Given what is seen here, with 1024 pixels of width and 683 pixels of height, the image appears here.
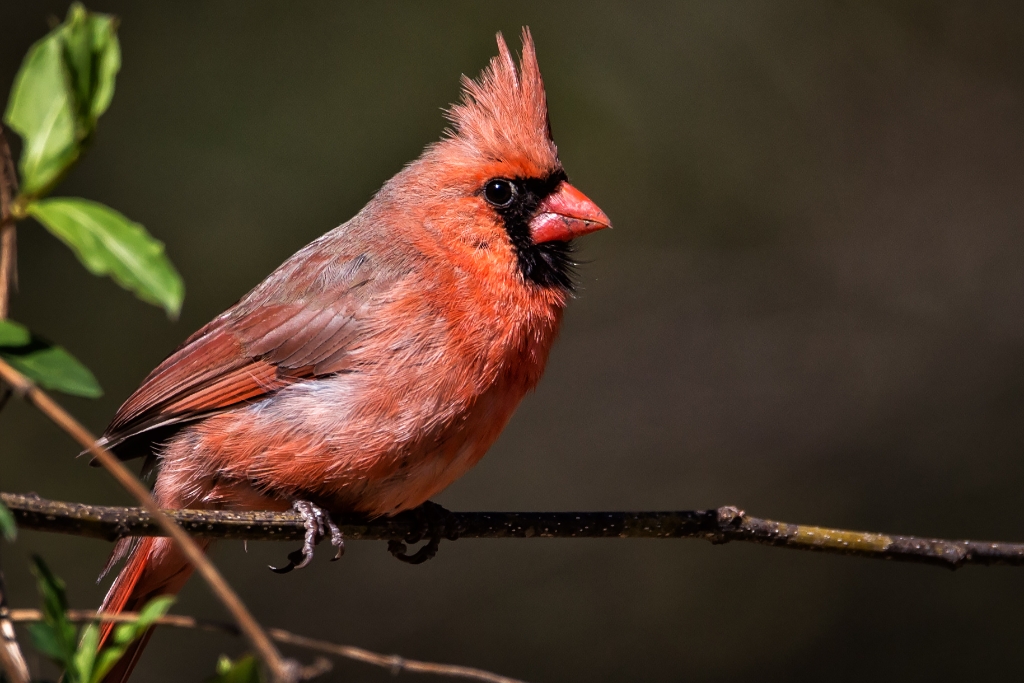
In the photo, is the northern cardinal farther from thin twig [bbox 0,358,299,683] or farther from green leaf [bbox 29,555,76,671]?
thin twig [bbox 0,358,299,683]

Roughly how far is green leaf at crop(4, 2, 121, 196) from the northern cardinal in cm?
143

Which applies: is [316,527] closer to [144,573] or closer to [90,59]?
[144,573]

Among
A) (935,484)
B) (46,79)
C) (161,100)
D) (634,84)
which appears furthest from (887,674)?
(46,79)

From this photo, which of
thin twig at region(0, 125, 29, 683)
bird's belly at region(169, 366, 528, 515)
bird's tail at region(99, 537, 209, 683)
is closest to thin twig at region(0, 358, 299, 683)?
thin twig at region(0, 125, 29, 683)

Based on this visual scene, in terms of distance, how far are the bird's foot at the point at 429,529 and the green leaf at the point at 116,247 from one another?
1717mm

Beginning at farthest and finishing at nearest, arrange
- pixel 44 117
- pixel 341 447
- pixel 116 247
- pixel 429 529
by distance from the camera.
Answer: pixel 429 529, pixel 341 447, pixel 44 117, pixel 116 247

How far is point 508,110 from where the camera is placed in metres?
3.28

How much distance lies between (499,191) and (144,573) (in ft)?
4.71

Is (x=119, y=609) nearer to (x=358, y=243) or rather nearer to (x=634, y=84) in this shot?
(x=358, y=243)

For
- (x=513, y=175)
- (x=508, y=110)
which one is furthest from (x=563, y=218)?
(x=508, y=110)

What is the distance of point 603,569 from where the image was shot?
19.1ft

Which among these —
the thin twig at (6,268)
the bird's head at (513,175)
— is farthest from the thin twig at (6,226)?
the bird's head at (513,175)

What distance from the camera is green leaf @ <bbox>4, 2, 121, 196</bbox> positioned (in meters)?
1.31

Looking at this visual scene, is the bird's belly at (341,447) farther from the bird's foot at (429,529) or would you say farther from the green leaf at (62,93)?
the green leaf at (62,93)
